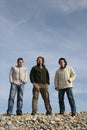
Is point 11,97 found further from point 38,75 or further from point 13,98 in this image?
point 38,75

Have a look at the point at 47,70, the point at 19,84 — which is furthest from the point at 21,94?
the point at 47,70

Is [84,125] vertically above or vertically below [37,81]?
below

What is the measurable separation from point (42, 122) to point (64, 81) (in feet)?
8.99

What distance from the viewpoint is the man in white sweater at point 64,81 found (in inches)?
773

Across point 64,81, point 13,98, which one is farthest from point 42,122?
point 64,81

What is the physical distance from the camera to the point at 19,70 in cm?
1964

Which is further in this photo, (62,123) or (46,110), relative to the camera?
(46,110)

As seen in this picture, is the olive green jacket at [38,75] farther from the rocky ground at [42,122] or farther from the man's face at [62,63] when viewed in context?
the rocky ground at [42,122]

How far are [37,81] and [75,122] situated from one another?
278 centimetres

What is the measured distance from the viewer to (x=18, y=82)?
1967 centimetres

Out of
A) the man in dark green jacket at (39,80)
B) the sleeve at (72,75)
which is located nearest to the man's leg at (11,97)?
the man in dark green jacket at (39,80)

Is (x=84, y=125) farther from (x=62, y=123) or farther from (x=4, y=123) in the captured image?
(x=4, y=123)

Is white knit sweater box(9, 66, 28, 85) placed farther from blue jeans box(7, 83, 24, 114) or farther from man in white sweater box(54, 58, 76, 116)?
man in white sweater box(54, 58, 76, 116)

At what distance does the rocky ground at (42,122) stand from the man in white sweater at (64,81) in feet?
2.50
